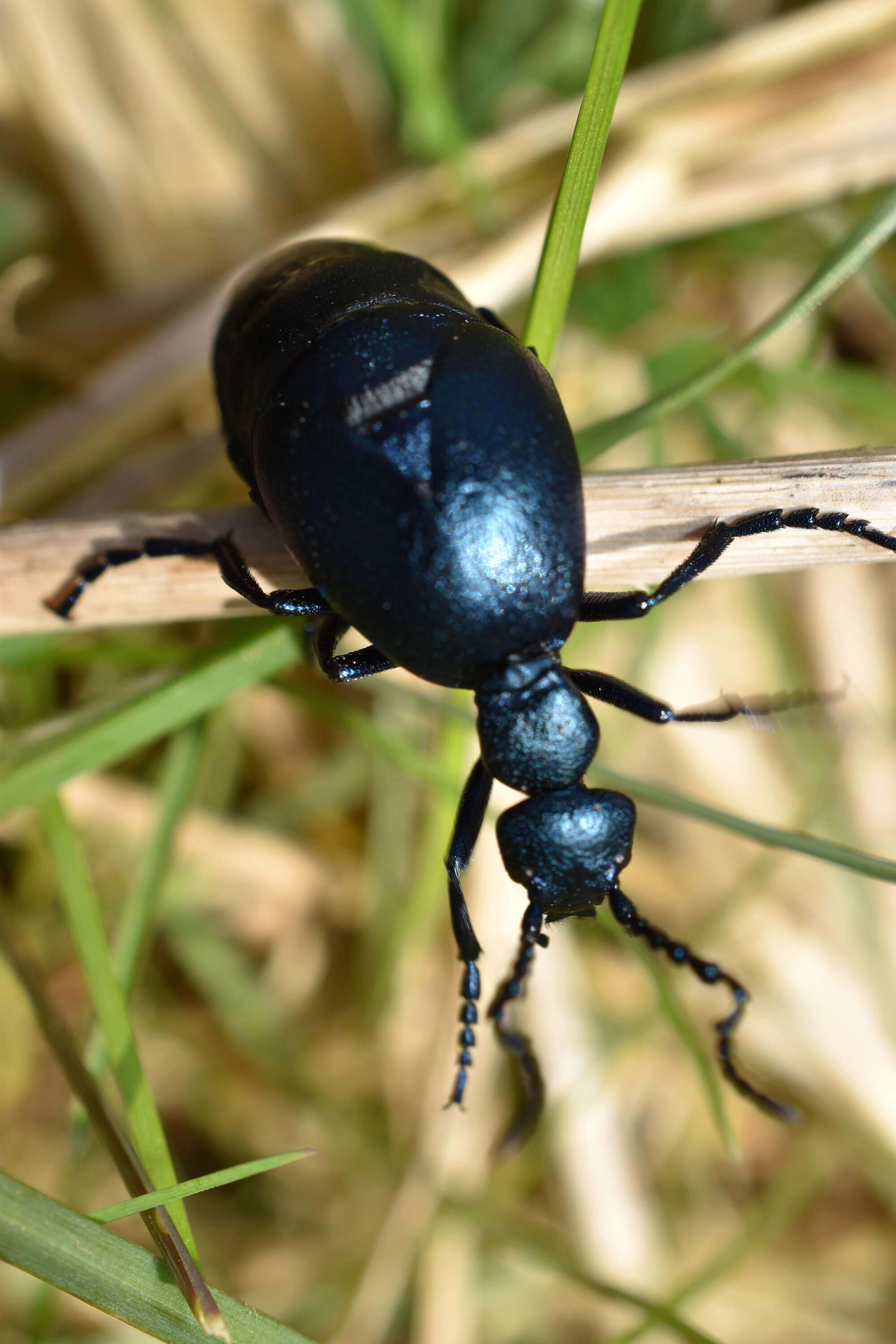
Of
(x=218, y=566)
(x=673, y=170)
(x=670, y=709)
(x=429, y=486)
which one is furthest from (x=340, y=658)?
(x=673, y=170)

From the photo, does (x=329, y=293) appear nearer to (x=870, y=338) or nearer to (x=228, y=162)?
(x=228, y=162)

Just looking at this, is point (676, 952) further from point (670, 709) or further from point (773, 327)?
point (773, 327)

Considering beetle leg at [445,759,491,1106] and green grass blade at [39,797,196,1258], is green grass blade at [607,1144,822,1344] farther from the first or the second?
green grass blade at [39,797,196,1258]

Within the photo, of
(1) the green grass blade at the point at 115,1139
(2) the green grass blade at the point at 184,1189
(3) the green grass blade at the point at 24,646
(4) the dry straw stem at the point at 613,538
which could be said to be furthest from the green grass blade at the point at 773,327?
(1) the green grass blade at the point at 115,1139

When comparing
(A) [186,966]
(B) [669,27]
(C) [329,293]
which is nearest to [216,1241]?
(A) [186,966]

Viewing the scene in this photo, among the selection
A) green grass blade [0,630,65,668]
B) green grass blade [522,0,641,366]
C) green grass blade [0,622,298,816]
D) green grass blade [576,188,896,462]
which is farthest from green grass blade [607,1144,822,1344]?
green grass blade [522,0,641,366]

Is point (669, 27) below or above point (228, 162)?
above
